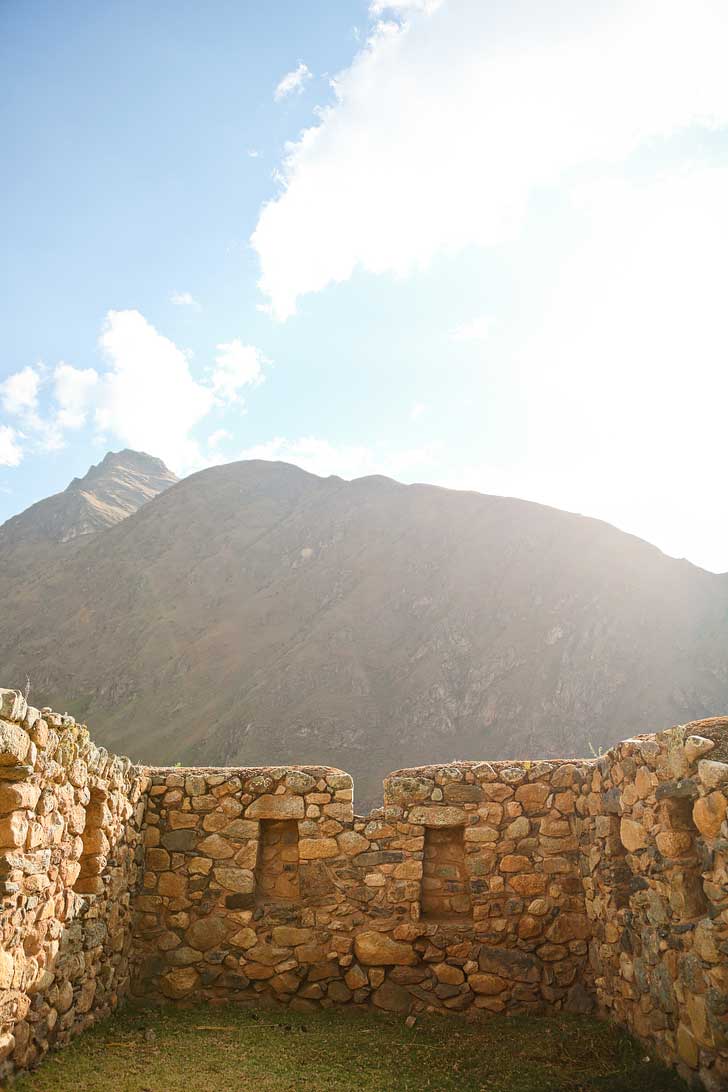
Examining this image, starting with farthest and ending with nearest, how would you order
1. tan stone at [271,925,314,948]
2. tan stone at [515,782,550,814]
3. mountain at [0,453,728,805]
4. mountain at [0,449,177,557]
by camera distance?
mountain at [0,449,177,557], mountain at [0,453,728,805], tan stone at [515,782,550,814], tan stone at [271,925,314,948]

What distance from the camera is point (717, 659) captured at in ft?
118

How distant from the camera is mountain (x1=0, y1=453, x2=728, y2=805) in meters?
34.4

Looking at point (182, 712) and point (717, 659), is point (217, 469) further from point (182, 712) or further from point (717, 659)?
point (717, 659)

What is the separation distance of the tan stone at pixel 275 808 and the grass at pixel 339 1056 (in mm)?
1876

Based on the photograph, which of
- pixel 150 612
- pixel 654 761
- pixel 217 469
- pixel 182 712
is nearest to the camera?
pixel 654 761

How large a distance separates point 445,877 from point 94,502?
74.9m

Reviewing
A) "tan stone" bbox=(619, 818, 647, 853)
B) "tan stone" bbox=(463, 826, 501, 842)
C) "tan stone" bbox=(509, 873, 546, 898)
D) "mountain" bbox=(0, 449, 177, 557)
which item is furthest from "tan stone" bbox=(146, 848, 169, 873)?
"mountain" bbox=(0, 449, 177, 557)

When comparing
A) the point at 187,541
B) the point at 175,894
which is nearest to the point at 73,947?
the point at 175,894

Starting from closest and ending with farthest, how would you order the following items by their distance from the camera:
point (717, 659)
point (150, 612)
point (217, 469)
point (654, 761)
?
point (654, 761), point (717, 659), point (150, 612), point (217, 469)

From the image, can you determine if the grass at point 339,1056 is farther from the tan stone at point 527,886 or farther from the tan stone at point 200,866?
the tan stone at point 200,866

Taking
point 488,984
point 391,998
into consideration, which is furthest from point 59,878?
point 488,984

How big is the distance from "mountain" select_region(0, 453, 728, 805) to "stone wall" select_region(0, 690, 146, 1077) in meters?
21.6

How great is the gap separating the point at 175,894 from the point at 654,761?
525 centimetres

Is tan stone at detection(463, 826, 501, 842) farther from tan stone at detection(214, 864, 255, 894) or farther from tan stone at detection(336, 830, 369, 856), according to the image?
tan stone at detection(214, 864, 255, 894)
